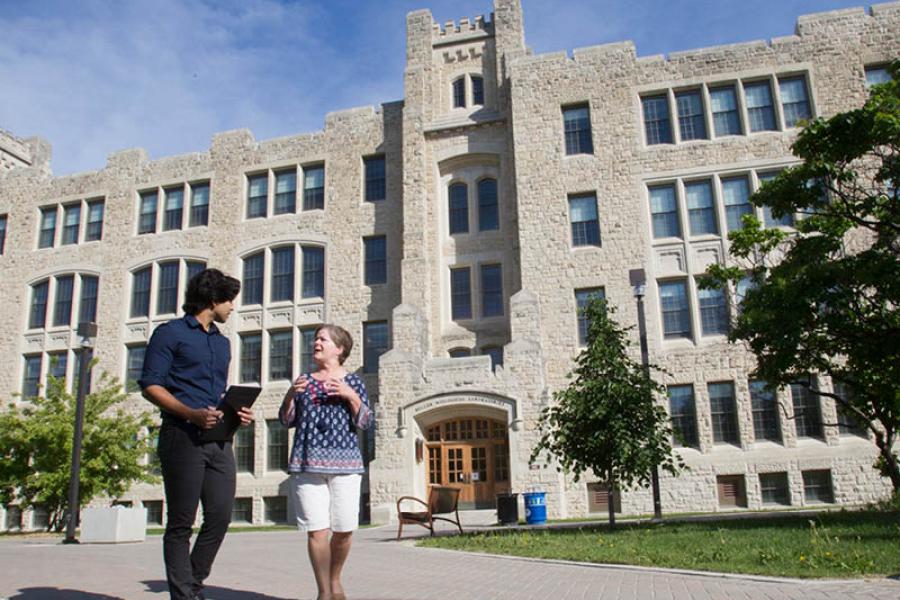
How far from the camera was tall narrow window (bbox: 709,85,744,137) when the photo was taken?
24.8 meters

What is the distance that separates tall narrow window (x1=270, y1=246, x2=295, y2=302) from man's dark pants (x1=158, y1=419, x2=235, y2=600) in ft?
77.8

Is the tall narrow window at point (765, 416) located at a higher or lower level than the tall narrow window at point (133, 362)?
lower

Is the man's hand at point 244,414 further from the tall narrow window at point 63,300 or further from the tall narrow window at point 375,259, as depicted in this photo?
the tall narrow window at point 63,300

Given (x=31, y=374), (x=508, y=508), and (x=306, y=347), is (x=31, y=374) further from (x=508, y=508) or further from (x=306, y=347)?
(x=508, y=508)

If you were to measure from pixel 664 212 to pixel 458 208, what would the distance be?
7.38m

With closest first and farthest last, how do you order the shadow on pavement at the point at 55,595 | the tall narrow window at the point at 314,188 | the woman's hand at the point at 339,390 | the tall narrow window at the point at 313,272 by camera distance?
the woman's hand at the point at 339,390 < the shadow on pavement at the point at 55,595 < the tall narrow window at the point at 313,272 < the tall narrow window at the point at 314,188

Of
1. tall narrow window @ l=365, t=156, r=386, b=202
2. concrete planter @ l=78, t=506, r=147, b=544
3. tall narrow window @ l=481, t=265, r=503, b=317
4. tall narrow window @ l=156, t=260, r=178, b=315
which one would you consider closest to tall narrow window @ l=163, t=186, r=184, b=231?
tall narrow window @ l=156, t=260, r=178, b=315

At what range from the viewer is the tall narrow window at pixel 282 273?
2848cm

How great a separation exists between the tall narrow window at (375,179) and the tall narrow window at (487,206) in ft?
12.3

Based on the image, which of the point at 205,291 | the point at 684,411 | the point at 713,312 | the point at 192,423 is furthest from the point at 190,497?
the point at 713,312

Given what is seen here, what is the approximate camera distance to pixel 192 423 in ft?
15.9

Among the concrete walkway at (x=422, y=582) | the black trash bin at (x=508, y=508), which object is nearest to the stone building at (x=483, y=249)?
the black trash bin at (x=508, y=508)

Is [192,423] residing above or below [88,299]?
below

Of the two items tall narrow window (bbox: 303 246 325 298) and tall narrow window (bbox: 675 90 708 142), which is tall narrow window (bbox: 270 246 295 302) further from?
tall narrow window (bbox: 675 90 708 142)
